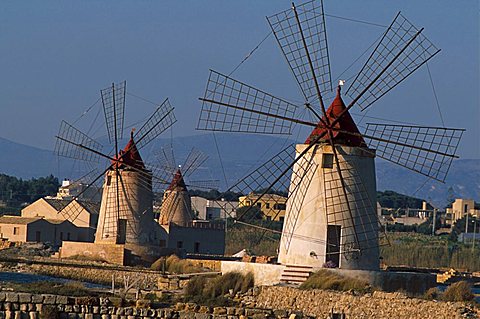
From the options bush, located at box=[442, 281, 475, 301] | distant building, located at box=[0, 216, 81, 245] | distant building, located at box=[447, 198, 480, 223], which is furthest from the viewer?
distant building, located at box=[447, 198, 480, 223]

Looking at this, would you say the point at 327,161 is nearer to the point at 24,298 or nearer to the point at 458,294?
the point at 458,294

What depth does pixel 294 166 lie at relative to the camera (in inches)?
1122

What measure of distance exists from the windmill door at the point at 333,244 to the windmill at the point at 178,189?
24.8m

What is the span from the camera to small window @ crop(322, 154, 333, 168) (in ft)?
91.4

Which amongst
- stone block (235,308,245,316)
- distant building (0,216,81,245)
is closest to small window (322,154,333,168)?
stone block (235,308,245,316)

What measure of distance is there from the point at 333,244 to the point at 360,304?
5839 millimetres

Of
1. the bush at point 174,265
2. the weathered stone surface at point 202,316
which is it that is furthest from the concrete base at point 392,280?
the bush at point 174,265

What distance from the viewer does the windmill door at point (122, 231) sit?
4219cm

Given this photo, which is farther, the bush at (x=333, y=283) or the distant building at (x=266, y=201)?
the distant building at (x=266, y=201)

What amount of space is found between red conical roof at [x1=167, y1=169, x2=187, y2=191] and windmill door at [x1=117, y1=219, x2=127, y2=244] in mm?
9900

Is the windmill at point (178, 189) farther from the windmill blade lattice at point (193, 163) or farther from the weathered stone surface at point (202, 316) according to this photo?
the weathered stone surface at point (202, 316)

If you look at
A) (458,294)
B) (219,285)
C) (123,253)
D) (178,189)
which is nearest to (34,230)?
(178,189)

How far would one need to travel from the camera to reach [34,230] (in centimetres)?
5459

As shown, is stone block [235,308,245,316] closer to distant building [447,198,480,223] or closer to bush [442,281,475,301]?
bush [442,281,475,301]
